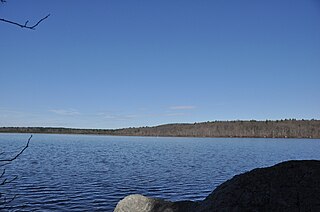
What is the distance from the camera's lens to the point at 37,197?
1811cm

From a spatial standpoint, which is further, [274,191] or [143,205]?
[143,205]

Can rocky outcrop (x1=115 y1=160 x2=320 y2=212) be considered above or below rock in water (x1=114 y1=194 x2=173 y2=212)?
above

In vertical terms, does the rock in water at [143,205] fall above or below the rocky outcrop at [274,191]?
below

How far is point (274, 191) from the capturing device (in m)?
5.78

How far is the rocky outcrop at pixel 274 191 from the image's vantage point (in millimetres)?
5574

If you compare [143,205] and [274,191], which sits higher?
[274,191]

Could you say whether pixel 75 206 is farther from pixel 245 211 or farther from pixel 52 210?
pixel 245 211

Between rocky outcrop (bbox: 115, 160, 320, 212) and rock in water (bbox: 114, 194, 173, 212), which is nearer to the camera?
rocky outcrop (bbox: 115, 160, 320, 212)

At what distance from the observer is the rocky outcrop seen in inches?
219

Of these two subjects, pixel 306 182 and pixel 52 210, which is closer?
pixel 306 182

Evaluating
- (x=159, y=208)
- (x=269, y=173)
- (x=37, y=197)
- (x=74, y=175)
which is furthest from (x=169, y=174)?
(x=269, y=173)

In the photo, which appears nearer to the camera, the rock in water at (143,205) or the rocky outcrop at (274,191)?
the rocky outcrop at (274,191)

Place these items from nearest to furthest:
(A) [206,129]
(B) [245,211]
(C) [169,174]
Result: (B) [245,211], (C) [169,174], (A) [206,129]

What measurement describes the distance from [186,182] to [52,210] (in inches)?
440
